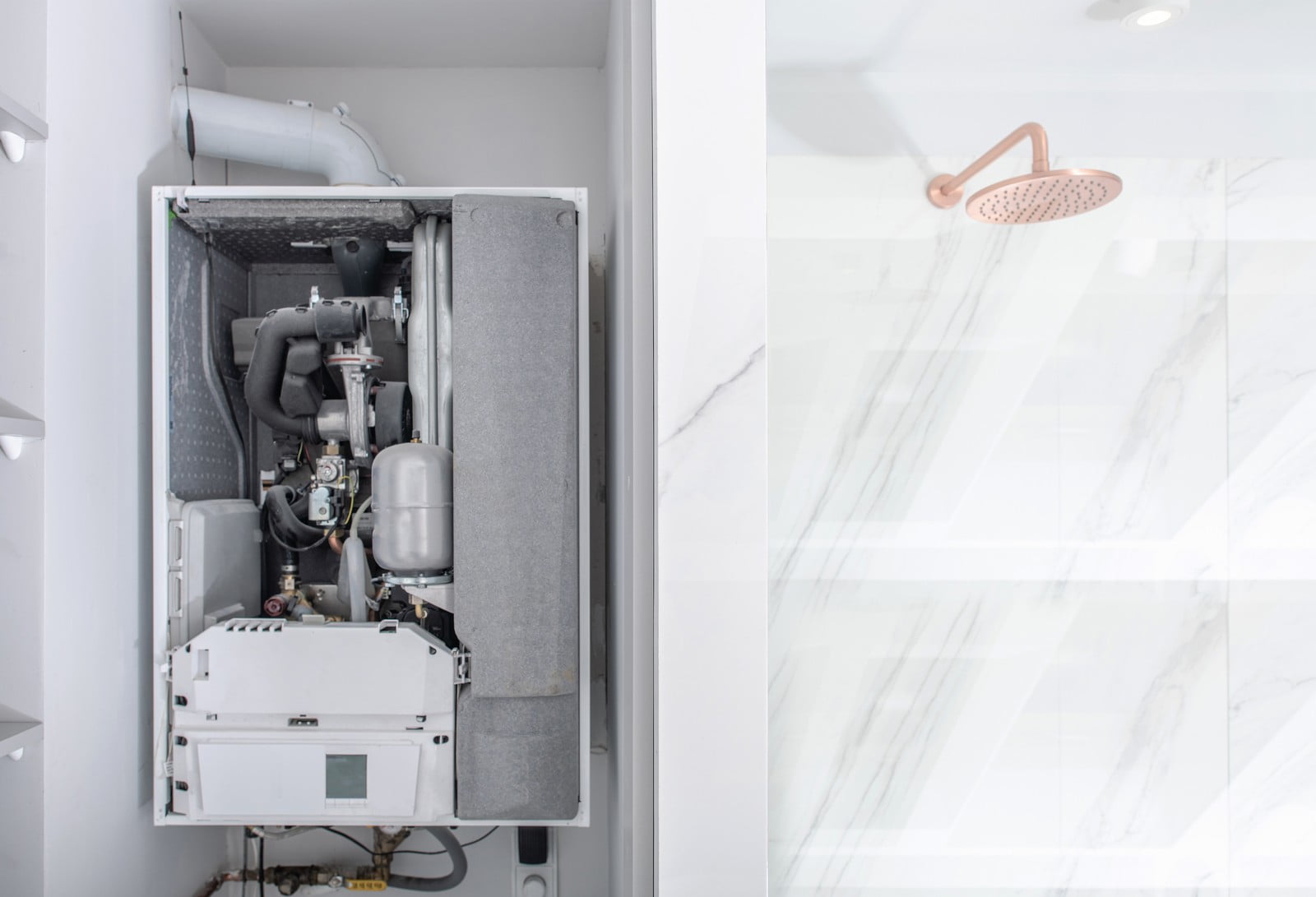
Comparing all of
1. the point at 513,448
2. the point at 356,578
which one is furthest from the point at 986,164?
the point at 356,578

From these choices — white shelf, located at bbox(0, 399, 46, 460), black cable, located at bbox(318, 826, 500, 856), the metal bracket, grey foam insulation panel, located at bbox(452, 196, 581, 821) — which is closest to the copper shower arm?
grey foam insulation panel, located at bbox(452, 196, 581, 821)

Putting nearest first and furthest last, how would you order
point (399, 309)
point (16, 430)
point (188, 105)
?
point (16, 430) → point (399, 309) → point (188, 105)

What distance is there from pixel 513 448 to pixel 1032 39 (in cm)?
88

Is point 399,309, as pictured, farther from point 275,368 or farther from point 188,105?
point 188,105

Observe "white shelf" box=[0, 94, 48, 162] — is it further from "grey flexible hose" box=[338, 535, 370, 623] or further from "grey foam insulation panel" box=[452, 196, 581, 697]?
"grey flexible hose" box=[338, 535, 370, 623]

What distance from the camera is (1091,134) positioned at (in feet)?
2.03

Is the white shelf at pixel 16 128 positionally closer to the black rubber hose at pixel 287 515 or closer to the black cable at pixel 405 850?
the black rubber hose at pixel 287 515

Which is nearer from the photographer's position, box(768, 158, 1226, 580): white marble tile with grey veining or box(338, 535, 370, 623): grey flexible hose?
box(768, 158, 1226, 580): white marble tile with grey veining

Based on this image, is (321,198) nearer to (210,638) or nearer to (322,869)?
(210,638)

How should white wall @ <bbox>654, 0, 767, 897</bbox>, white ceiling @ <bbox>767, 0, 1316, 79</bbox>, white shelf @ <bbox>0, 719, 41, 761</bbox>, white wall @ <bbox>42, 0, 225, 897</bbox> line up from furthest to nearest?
1. white wall @ <bbox>42, 0, 225, 897</bbox>
2. white shelf @ <bbox>0, 719, 41, 761</bbox>
3. white wall @ <bbox>654, 0, 767, 897</bbox>
4. white ceiling @ <bbox>767, 0, 1316, 79</bbox>

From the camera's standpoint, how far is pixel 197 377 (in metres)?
1.33

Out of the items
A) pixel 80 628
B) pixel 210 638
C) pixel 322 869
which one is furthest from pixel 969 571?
pixel 322 869

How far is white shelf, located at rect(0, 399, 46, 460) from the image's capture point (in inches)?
38.4

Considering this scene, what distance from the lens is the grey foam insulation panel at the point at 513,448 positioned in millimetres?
1142
